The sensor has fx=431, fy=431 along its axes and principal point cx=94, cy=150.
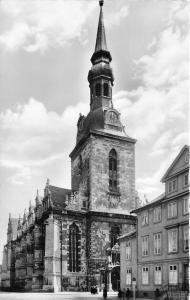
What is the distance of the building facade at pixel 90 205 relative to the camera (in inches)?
1845

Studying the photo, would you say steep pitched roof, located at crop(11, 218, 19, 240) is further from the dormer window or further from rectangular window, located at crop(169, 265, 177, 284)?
rectangular window, located at crop(169, 265, 177, 284)

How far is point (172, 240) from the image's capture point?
2967 cm

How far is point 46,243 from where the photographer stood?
4688 centimetres

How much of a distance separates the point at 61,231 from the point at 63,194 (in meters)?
7.42

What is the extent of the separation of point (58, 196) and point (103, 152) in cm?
775

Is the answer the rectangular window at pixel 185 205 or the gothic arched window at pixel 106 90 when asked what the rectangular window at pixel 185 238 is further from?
the gothic arched window at pixel 106 90

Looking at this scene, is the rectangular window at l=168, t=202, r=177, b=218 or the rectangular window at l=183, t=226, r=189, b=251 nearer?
the rectangular window at l=183, t=226, r=189, b=251

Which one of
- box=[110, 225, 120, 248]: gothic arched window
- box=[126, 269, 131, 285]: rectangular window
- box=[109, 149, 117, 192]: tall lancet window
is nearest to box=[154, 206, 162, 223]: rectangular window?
box=[126, 269, 131, 285]: rectangular window

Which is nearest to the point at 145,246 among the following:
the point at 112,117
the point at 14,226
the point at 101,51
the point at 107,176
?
the point at 107,176

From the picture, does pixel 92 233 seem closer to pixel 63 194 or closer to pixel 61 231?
pixel 61 231

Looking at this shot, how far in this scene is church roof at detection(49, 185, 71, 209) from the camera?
4991 centimetres

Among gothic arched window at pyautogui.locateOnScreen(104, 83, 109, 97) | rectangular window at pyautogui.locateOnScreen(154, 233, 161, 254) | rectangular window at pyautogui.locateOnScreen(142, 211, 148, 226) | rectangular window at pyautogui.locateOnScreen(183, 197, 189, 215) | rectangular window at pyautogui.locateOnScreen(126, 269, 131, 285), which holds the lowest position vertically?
rectangular window at pyautogui.locateOnScreen(126, 269, 131, 285)

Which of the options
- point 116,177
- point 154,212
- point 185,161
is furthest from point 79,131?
point 185,161

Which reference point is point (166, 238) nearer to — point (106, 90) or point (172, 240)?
point (172, 240)
